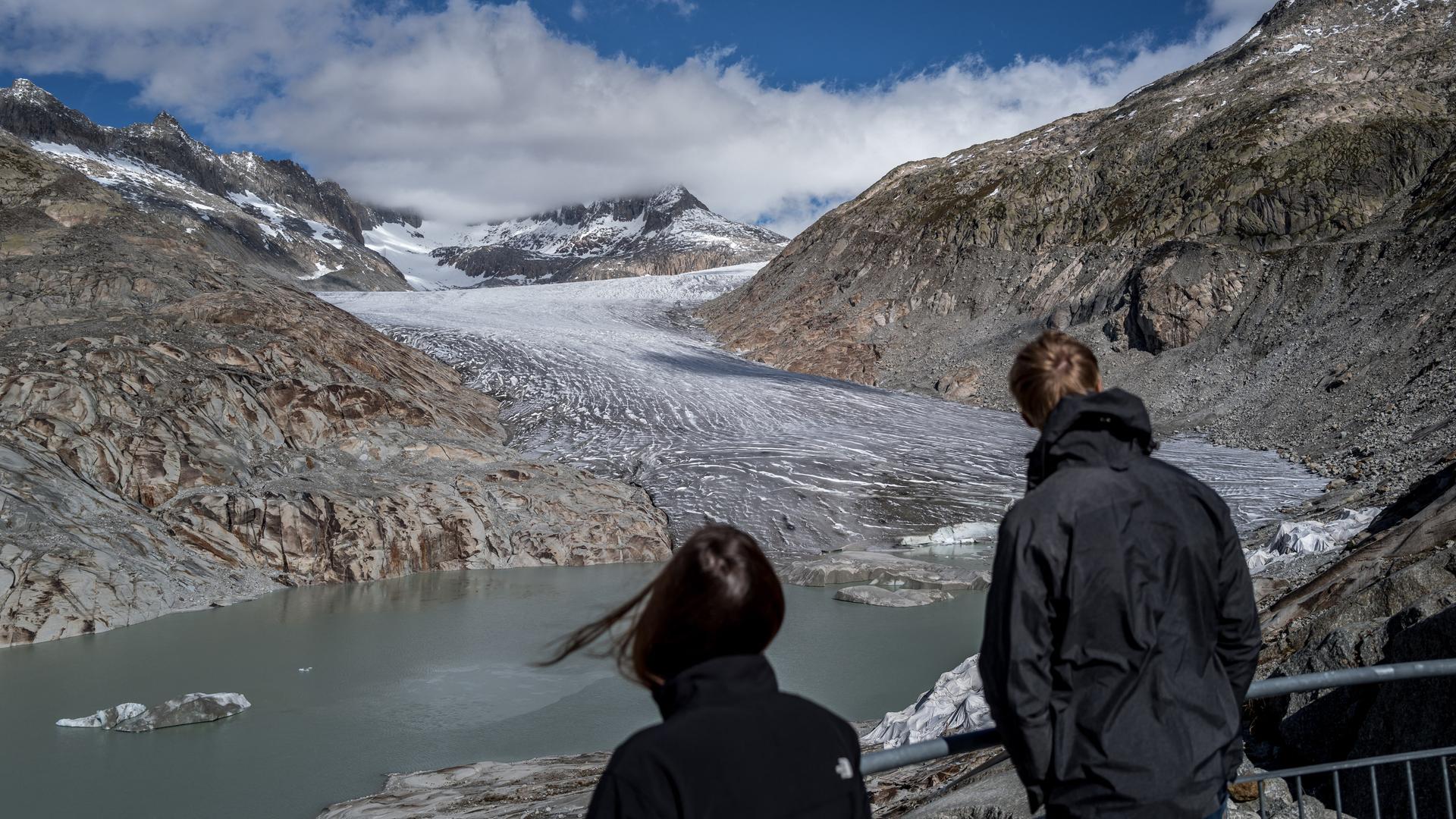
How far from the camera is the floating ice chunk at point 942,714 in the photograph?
7.54 meters

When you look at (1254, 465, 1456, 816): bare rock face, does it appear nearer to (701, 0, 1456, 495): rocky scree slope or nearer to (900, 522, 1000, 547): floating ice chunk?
(701, 0, 1456, 495): rocky scree slope

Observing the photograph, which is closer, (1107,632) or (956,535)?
(1107,632)

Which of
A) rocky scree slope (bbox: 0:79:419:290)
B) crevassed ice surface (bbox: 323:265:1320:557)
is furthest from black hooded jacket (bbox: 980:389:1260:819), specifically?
rocky scree slope (bbox: 0:79:419:290)

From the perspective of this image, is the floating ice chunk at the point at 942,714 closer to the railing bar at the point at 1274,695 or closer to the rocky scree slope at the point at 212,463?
the railing bar at the point at 1274,695

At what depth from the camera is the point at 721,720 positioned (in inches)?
60.5

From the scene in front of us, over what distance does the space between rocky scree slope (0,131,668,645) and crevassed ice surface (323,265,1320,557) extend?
1.90 meters

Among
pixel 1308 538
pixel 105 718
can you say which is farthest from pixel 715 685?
pixel 1308 538

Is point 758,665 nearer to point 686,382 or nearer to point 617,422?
point 617,422

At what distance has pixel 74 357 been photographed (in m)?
17.0

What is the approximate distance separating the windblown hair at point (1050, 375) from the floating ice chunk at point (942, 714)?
5411mm

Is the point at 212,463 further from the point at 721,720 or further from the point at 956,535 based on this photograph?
the point at 721,720

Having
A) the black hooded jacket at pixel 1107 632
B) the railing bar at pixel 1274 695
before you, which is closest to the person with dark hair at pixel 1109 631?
the black hooded jacket at pixel 1107 632

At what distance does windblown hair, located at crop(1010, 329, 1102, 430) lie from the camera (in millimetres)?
2365

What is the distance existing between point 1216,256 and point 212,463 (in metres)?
29.0
